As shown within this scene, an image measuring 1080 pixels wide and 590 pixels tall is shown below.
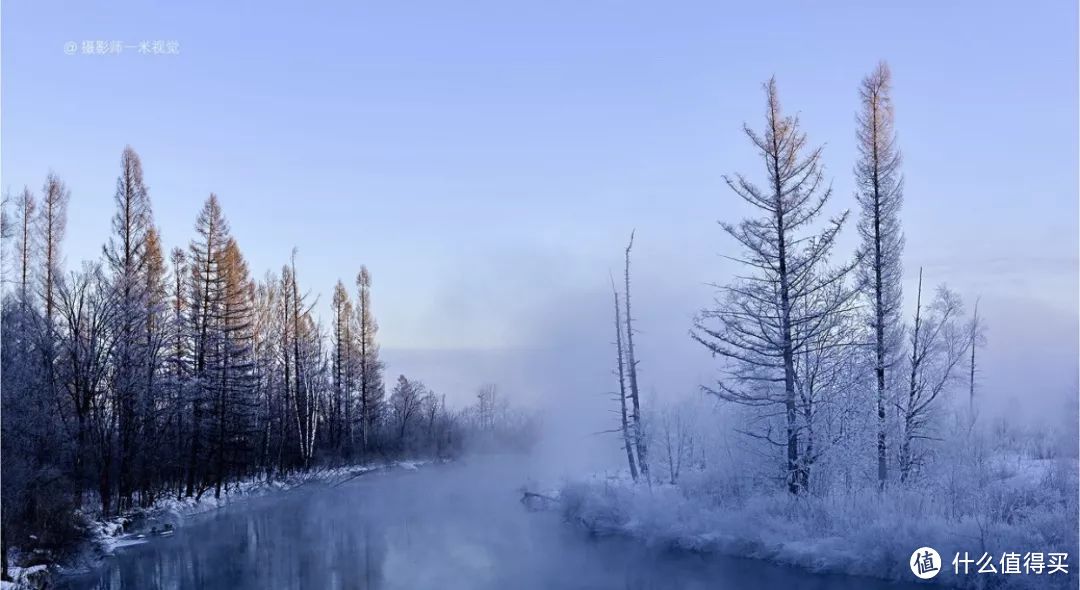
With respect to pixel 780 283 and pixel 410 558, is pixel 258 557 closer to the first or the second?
pixel 410 558

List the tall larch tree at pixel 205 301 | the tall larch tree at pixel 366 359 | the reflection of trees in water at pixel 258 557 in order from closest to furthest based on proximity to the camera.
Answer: the reflection of trees in water at pixel 258 557, the tall larch tree at pixel 205 301, the tall larch tree at pixel 366 359

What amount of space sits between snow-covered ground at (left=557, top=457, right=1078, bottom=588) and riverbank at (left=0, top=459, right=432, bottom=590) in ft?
45.0

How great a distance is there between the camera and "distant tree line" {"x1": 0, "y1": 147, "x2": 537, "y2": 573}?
17.8m

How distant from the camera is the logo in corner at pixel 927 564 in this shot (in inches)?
550

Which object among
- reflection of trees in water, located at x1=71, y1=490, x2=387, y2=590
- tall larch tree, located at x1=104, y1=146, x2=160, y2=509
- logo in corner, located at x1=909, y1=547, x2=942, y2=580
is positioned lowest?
reflection of trees in water, located at x1=71, y1=490, x2=387, y2=590

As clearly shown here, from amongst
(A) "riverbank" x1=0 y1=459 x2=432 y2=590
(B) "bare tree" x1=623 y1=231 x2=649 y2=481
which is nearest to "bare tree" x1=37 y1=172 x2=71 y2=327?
(A) "riverbank" x1=0 y1=459 x2=432 y2=590

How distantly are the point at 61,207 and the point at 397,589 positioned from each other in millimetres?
23925

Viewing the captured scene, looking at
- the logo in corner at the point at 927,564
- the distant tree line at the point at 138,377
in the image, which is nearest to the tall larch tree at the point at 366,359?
the distant tree line at the point at 138,377

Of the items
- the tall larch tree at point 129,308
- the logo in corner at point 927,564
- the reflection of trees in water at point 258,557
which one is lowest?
the reflection of trees in water at point 258,557

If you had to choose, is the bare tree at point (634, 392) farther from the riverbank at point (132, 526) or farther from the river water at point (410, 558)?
the riverbank at point (132, 526)

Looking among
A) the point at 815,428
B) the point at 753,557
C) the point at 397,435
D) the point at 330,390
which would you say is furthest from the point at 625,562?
the point at 397,435

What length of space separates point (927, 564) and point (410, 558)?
12.1m

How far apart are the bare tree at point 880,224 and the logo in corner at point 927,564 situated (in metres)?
6.98

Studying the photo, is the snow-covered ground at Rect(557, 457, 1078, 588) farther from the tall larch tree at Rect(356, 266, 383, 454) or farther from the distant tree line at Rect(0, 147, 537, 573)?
the tall larch tree at Rect(356, 266, 383, 454)
